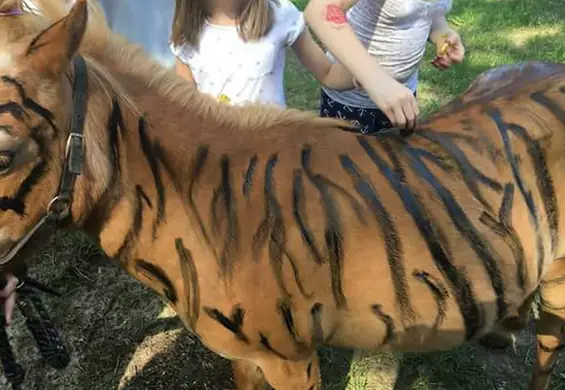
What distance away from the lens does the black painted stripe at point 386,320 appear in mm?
1622

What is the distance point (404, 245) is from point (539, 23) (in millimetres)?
4457

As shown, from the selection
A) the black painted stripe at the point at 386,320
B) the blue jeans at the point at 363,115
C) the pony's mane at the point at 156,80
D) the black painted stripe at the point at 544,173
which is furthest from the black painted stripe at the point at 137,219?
the blue jeans at the point at 363,115

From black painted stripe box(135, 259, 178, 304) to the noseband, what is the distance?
0.28m

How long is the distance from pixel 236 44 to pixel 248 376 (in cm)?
119

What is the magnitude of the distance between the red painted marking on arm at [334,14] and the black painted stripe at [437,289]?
2.60 ft

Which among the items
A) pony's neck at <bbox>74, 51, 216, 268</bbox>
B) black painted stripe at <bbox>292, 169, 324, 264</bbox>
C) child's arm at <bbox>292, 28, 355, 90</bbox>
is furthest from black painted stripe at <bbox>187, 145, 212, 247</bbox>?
child's arm at <bbox>292, 28, 355, 90</bbox>

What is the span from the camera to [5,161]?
1.22 metres

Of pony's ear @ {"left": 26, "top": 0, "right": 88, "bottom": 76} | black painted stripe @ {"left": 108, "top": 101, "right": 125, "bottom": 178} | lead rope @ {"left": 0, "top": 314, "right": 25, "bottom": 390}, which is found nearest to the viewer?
pony's ear @ {"left": 26, "top": 0, "right": 88, "bottom": 76}

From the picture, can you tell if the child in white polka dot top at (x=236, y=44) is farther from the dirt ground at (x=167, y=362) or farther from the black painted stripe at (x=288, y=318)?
the dirt ground at (x=167, y=362)

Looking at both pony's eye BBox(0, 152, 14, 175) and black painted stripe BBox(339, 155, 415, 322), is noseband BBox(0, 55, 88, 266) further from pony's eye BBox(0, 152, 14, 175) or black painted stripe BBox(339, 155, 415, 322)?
black painted stripe BBox(339, 155, 415, 322)

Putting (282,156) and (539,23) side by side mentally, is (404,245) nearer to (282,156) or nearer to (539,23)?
(282,156)

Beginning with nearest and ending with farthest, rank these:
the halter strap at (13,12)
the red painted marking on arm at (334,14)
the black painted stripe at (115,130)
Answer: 1. the halter strap at (13,12)
2. the black painted stripe at (115,130)
3. the red painted marking on arm at (334,14)

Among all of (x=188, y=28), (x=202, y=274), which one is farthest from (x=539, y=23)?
(x=202, y=274)

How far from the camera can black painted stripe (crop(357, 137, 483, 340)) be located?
1622 millimetres
